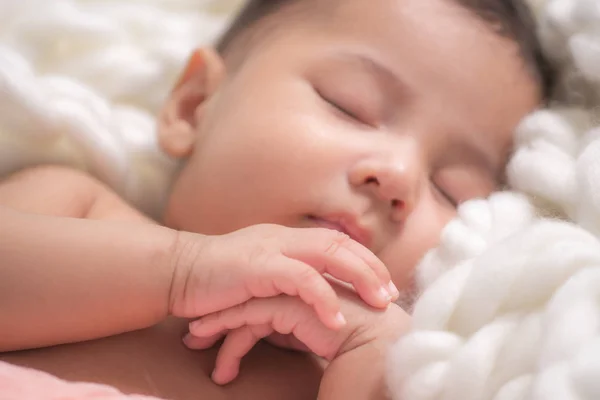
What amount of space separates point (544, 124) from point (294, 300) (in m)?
0.43

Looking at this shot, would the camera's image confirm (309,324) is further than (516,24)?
No

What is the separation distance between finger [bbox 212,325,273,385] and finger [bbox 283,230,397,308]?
0.30 feet

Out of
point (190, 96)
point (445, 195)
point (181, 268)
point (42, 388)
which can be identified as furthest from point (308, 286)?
point (190, 96)

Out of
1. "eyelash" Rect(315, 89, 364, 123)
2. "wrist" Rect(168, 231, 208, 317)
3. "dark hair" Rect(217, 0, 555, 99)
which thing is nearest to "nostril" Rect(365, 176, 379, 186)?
"eyelash" Rect(315, 89, 364, 123)

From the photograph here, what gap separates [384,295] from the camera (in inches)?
26.4

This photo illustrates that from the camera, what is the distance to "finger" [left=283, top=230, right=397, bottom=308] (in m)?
0.67

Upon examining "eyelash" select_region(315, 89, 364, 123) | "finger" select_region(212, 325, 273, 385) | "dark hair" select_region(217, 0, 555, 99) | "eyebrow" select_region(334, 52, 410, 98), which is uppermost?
"dark hair" select_region(217, 0, 555, 99)

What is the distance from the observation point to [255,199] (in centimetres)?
82

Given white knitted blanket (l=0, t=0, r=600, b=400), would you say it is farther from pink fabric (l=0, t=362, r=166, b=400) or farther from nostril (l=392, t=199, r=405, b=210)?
pink fabric (l=0, t=362, r=166, b=400)

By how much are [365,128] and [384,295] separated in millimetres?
273

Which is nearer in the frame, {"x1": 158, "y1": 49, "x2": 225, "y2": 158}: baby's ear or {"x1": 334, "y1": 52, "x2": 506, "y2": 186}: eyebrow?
{"x1": 334, "y1": 52, "x2": 506, "y2": 186}: eyebrow

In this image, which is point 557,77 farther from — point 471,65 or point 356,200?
point 356,200

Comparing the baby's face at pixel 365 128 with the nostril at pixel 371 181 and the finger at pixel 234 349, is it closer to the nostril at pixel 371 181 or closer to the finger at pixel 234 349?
the nostril at pixel 371 181

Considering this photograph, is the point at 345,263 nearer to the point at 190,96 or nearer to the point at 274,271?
the point at 274,271
